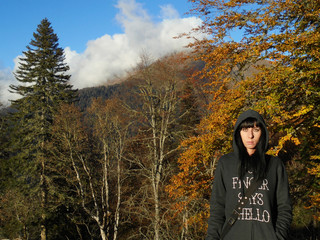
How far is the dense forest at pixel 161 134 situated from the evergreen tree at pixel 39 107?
127mm

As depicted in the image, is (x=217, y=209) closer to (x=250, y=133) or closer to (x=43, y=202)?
(x=250, y=133)

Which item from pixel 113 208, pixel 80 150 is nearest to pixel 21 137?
pixel 80 150

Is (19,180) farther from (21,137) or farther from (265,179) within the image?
(265,179)

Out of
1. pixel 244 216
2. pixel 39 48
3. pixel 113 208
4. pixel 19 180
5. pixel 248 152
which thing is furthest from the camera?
pixel 39 48

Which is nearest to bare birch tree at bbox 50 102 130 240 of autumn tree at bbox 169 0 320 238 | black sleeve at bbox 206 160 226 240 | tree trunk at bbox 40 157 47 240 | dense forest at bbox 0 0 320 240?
dense forest at bbox 0 0 320 240

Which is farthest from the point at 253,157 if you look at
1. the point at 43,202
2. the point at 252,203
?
the point at 43,202

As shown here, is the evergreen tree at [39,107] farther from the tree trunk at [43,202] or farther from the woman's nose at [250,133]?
the woman's nose at [250,133]

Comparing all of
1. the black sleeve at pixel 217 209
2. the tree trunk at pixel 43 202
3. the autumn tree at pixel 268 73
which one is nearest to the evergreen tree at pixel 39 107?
the tree trunk at pixel 43 202

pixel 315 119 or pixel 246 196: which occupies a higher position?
pixel 315 119

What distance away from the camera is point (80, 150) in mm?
21031

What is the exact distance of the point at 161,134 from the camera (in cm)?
1886

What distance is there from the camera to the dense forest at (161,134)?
22.7 feet

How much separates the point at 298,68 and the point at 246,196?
539 centimetres

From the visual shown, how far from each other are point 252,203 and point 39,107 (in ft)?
83.1
